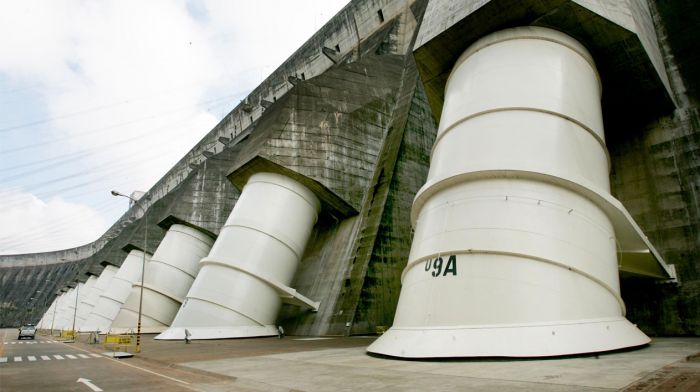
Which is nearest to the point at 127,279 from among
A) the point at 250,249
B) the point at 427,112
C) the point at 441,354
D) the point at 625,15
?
the point at 250,249

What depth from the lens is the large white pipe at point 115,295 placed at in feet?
124

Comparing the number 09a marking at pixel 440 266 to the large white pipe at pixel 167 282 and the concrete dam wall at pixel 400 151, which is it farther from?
the large white pipe at pixel 167 282

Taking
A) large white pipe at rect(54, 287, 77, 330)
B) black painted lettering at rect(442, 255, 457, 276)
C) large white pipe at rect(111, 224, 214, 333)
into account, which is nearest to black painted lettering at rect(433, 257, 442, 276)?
black painted lettering at rect(442, 255, 457, 276)

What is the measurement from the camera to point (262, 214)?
1972cm

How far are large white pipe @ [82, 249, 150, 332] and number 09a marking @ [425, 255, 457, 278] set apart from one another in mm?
34834

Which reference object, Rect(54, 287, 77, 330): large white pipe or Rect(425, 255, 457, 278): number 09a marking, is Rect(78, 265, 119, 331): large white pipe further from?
Rect(425, 255, 457, 278): number 09a marking

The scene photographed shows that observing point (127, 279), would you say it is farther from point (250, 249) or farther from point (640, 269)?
point (640, 269)

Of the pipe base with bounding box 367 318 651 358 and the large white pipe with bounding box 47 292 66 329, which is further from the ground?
the pipe base with bounding box 367 318 651 358

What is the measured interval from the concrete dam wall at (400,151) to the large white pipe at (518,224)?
2.71 feet

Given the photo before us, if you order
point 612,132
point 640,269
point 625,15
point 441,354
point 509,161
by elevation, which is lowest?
point 441,354

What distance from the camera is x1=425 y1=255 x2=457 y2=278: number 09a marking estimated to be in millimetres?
9383

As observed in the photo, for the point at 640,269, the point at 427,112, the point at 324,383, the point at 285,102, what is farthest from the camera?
the point at 427,112

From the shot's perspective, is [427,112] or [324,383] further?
[427,112]

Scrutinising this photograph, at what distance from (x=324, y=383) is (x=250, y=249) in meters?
12.9
